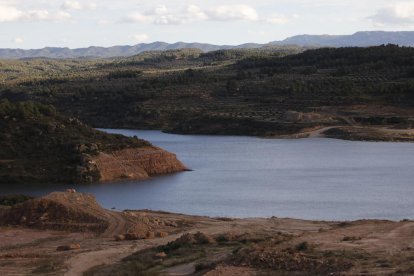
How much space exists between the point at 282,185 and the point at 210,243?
2176 centimetres

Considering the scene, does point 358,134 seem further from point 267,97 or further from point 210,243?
point 210,243

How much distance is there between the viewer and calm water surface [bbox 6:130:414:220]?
133ft

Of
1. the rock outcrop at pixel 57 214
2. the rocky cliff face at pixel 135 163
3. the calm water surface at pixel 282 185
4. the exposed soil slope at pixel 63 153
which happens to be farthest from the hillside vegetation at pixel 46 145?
the rock outcrop at pixel 57 214

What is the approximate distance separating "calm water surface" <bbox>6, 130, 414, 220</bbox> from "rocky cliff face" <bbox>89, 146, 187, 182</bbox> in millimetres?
1663

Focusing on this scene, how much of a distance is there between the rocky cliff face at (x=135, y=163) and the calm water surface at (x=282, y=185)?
1.66 metres

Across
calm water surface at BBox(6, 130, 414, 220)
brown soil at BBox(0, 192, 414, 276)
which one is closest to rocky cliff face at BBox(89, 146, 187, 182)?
calm water surface at BBox(6, 130, 414, 220)

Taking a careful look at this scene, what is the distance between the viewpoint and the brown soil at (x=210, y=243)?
70.9 ft

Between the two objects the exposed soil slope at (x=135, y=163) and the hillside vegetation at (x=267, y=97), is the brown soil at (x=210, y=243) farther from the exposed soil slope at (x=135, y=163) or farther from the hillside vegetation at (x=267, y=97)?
the hillside vegetation at (x=267, y=97)

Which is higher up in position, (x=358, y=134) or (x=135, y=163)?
(x=358, y=134)

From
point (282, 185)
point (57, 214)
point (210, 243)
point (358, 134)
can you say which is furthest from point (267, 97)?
point (210, 243)

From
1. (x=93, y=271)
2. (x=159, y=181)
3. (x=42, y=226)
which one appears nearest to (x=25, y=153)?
(x=159, y=181)

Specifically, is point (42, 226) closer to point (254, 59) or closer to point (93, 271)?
point (93, 271)

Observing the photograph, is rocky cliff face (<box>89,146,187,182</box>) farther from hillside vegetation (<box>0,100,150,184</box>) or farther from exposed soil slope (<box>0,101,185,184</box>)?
hillside vegetation (<box>0,100,150,184</box>)

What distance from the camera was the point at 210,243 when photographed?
27609 millimetres
